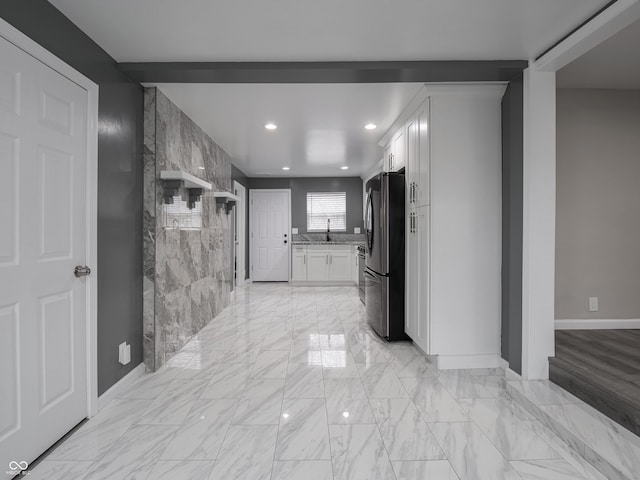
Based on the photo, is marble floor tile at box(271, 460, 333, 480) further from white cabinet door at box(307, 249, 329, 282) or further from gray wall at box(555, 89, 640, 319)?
white cabinet door at box(307, 249, 329, 282)

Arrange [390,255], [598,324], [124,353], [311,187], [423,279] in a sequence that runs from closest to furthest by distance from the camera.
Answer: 1. [124,353]
2. [423,279]
3. [598,324]
4. [390,255]
5. [311,187]

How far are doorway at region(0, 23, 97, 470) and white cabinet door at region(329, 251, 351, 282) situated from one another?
528 cm

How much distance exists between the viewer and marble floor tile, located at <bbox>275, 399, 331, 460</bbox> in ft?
5.92

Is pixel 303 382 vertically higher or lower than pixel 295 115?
lower

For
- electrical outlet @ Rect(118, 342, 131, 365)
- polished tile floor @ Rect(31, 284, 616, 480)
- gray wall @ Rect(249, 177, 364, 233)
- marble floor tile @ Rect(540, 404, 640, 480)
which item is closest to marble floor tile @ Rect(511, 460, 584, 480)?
polished tile floor @ Rect(31, 284, 616, 480)

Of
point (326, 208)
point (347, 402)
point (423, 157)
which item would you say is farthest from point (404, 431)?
point (326, 208)

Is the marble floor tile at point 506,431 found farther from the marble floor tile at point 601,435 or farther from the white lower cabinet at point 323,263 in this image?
the white lower cabinet at point 323,263

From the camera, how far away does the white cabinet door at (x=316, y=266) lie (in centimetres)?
720

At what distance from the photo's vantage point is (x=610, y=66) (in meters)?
2.73

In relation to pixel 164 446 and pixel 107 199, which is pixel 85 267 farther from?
pixel 164 446

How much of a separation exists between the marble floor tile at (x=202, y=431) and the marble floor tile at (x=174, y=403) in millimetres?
67

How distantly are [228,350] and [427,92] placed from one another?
2889 millimetres

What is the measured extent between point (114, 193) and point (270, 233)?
5.30 meters

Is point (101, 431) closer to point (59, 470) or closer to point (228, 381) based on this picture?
point (59, 470)
